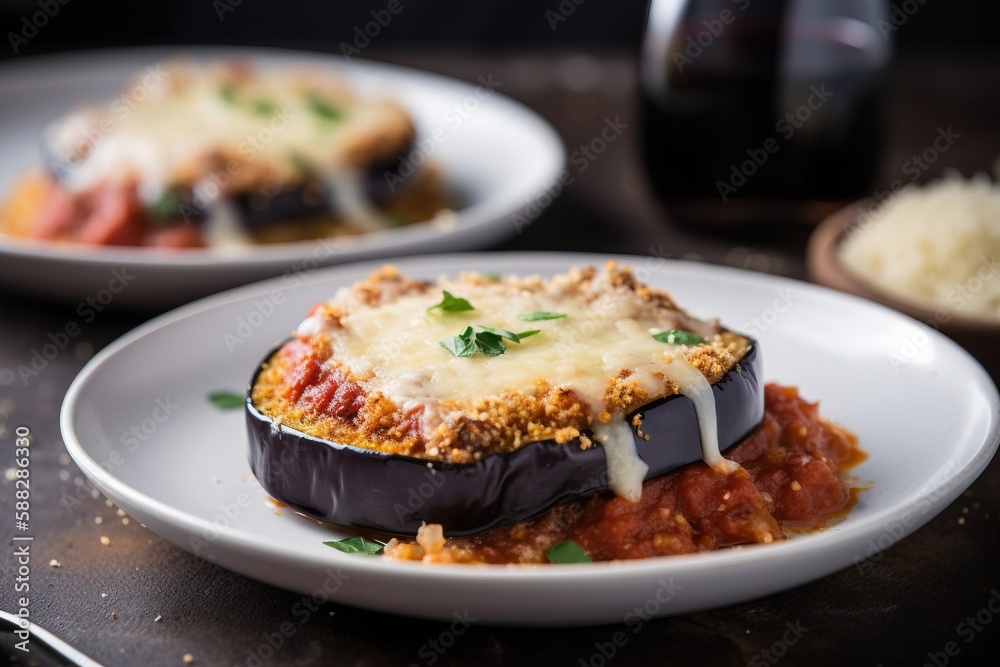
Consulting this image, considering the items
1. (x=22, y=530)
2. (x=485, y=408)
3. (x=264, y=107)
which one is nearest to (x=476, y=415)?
(x=485, y=408)

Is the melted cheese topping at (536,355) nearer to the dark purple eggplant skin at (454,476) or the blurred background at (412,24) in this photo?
the dark purple eggplant skin at (454,476)

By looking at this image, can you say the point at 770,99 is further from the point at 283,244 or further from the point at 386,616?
the point at 386,616

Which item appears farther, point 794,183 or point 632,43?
point 632,43

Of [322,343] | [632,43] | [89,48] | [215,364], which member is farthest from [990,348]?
[89,48]

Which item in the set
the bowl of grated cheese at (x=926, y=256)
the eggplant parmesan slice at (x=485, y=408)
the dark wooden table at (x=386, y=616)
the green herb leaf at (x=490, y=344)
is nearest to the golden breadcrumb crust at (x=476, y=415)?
the eggplant parmesan slice at (x=485, y=408)

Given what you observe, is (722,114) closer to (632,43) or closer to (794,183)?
(794,183)

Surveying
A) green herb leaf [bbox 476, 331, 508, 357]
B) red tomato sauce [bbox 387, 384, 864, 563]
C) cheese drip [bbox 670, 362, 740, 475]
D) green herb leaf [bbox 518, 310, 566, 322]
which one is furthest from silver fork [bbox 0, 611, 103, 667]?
cheese drip [bbox 670, 362, 740, 475]
